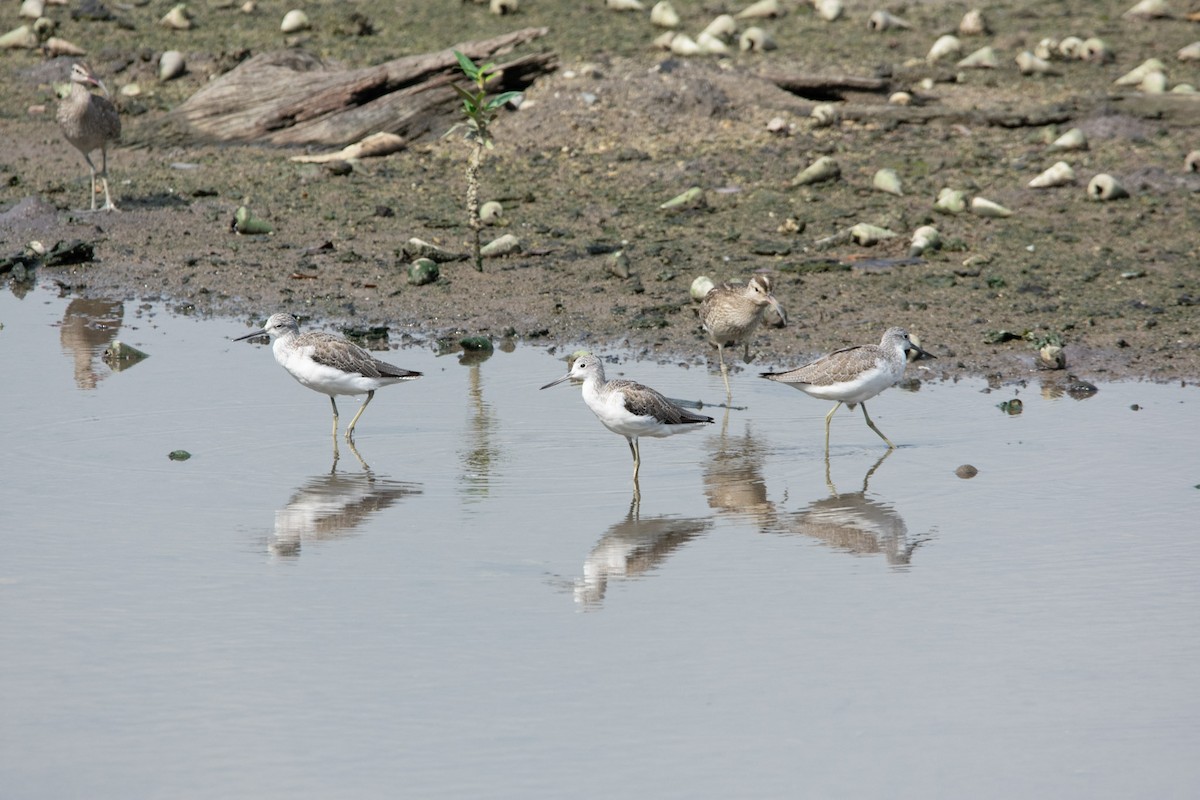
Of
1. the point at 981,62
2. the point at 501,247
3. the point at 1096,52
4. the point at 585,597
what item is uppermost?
the point at 1096,52

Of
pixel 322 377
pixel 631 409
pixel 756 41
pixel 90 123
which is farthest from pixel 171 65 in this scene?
pixel 631 409

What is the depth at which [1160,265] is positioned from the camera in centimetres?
1446

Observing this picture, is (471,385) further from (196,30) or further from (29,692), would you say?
(196,30)

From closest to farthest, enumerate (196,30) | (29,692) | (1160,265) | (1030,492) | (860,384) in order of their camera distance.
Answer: (29,692)
(1030,492)
(860,384)
(1160,265)
(196,30)

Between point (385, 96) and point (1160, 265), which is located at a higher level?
point (385, 96)

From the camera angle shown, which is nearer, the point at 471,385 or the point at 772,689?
the point at 772,689

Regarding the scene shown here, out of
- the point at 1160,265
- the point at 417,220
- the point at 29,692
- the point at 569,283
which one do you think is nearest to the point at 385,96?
the point at 417,220

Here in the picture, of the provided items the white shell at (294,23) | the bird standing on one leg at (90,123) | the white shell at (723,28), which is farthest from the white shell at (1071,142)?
the white shell at (294,23)

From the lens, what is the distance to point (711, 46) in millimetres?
21156

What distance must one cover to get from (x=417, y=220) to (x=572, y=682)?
1040cm

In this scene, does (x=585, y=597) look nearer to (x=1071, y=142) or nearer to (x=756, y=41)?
(x=1071, y=142)

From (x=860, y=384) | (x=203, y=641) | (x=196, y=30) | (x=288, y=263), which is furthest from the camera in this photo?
(x=196, y=30)

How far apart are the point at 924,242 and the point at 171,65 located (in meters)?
11.9

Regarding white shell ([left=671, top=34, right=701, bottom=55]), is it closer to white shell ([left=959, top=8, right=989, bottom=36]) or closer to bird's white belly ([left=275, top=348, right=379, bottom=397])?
white shell ([left=959, top=8, right=989, bottom=36])
